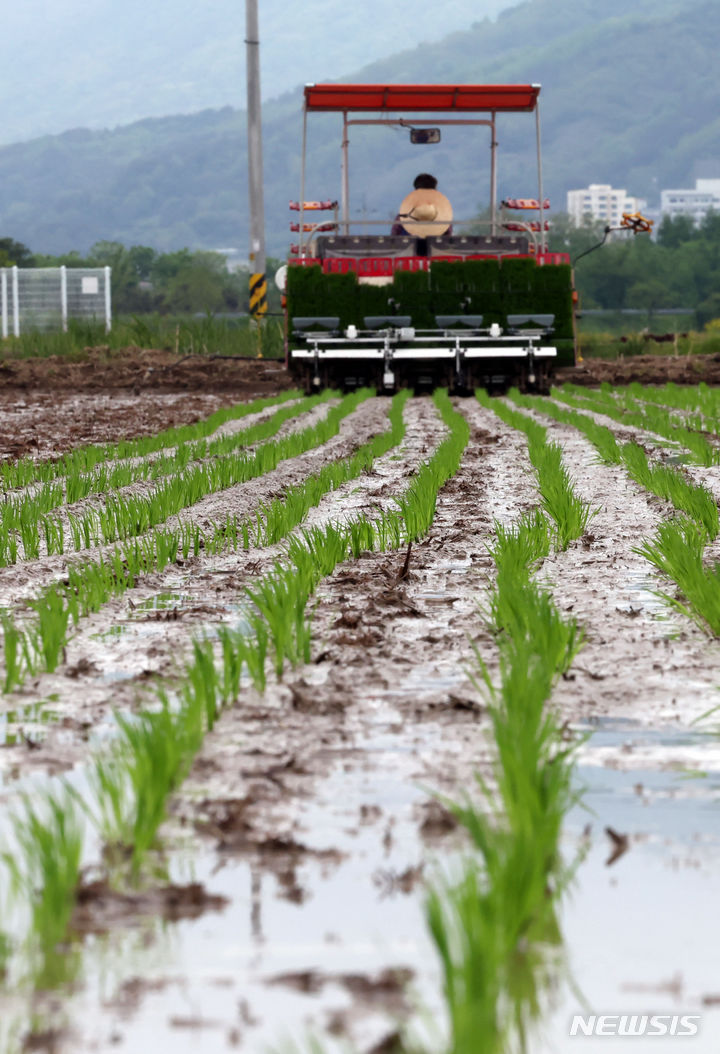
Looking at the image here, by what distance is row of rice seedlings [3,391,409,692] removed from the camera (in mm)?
3512

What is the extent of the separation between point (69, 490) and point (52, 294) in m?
25.5

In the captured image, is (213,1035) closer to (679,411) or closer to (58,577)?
(58,577)

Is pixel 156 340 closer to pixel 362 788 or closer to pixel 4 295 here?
pixel 4 295

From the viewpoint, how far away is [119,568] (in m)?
4.72

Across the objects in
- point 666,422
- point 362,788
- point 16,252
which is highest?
point 16,252

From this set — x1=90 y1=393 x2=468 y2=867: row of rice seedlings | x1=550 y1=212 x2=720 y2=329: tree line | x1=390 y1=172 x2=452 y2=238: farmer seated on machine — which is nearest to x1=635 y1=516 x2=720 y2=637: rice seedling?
x1=90 y1=393 x2=468 y2=867: row of rice seedlings

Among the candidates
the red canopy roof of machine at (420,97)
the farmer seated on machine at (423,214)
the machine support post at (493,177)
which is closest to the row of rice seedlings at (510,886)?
the red canopy roof of machine at (420,97)

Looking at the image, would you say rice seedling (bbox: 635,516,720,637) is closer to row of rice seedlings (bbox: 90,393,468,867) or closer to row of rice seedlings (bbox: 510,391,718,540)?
row of rice seedlings (bbox: 510,391,718,540)

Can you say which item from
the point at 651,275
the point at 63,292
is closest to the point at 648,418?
the point at 63,292

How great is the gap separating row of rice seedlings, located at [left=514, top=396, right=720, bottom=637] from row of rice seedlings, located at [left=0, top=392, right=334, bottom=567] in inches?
87.0

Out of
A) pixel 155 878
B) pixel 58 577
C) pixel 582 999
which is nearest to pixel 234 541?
pixel 58 577

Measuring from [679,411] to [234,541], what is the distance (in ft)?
28.1

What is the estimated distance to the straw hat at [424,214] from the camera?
16.6 m

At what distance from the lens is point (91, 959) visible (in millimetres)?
1845
